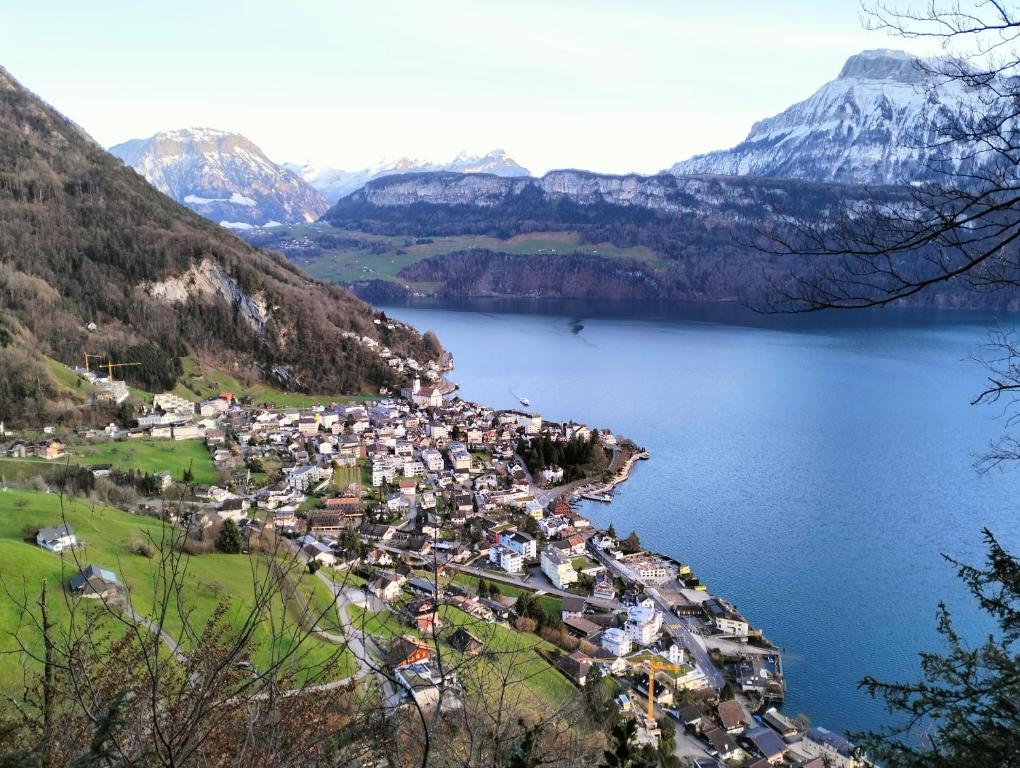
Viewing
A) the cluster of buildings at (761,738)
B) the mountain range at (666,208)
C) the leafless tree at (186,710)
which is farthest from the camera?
the mountain range at (666,208)

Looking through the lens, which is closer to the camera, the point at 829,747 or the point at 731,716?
the point at 829,747

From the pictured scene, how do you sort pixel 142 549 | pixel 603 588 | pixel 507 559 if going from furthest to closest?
pixel 507 559 < pixel 603 588 < pixel 142 549

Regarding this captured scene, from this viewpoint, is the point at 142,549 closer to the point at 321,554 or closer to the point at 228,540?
the point at 228,540

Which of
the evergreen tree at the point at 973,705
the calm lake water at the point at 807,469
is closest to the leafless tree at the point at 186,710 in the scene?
the evergreen tree at the point at 973,705

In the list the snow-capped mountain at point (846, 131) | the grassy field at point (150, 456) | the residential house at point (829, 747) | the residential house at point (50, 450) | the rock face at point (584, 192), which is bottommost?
the residential house at point (829, 747)

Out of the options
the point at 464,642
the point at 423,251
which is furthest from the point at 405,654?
the point at 423,251

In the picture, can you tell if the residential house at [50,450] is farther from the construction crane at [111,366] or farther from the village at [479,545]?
the construction crane at [111,366]
